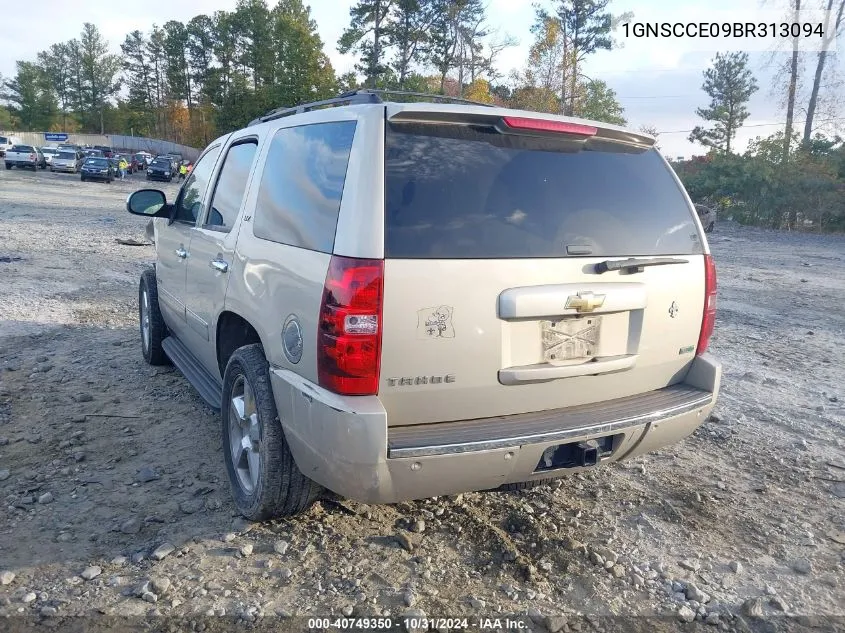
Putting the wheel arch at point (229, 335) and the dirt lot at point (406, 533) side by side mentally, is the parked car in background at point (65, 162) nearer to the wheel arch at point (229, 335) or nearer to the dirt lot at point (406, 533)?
the dirt lot at point (406, 533)

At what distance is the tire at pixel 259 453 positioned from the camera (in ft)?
10.2

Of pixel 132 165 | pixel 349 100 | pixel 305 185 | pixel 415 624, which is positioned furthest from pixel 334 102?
pixel 132 165

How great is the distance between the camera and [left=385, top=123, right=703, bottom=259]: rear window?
2756mm

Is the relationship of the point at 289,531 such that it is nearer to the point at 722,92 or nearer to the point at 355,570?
the point at 355,570

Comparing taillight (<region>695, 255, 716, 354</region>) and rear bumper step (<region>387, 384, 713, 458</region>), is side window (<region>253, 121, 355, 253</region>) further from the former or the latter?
taillight (<region>695, 255, 716, 354</region>)

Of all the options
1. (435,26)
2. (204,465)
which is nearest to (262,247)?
(204,465)

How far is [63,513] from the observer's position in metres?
3.51

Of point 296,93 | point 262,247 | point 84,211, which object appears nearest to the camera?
point 262,247

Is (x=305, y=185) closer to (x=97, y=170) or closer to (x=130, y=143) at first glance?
(x=97, y=170)

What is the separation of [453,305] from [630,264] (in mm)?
924

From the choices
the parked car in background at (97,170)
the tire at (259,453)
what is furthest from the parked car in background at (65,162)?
the tire at (259,453)

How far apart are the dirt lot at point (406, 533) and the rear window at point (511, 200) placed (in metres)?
1.48

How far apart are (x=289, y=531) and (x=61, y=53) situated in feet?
352

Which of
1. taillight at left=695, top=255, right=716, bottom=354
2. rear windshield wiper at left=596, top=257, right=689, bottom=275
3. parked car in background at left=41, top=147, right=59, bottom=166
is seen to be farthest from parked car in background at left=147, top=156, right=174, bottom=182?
rear windshield wiper at left=596, top=257, right=689, bottom=275
